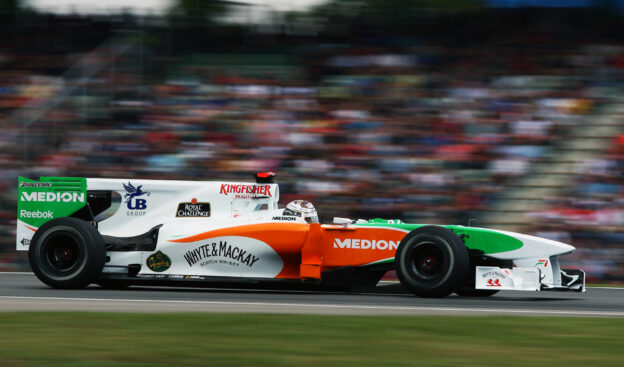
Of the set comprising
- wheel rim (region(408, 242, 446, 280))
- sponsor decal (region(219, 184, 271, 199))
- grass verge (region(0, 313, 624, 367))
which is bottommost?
grass verge (region(0, 313, 624, 367))

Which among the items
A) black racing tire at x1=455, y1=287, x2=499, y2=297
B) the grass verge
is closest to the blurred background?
black racing tire at x1=455, y1=287, x2=499, y2=297

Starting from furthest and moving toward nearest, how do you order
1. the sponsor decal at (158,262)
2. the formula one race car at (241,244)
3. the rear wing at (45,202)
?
the rear wing at (45,202) < the sponsor decal at (158,262) < the formula one race car at (241,244)

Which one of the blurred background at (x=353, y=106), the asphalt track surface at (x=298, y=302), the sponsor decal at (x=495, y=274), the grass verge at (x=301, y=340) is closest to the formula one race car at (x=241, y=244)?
the sponsor decal at (x=495, y=274)

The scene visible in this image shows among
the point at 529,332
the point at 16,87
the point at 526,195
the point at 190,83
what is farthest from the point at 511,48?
the point at 529,332

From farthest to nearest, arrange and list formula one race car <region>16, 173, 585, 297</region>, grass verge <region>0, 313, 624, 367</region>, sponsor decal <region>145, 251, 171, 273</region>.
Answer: sponsor decal <region>145, 251, 171, 273</region> → formula one race car <region>16, 173, 585, 297</region> → grass verge <region>0, 313, 624, 367</region>

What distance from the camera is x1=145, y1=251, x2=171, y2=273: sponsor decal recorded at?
10.6 meters

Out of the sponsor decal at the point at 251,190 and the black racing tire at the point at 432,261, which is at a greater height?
the sponsor decal at the point at 251,190

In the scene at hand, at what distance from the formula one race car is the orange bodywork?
0.01 meters

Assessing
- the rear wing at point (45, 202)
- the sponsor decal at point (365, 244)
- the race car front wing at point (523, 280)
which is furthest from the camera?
the rear wing at point (45, 202)

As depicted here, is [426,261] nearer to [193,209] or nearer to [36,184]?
[193,209]

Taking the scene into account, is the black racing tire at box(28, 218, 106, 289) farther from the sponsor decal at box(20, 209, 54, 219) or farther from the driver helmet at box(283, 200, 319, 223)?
the driver helmet at box(283, 200, 319, 223)

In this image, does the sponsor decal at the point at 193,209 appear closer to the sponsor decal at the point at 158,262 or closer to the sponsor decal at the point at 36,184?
the sponsor decal at the point at 158,262

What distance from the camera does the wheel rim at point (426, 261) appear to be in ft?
31.7

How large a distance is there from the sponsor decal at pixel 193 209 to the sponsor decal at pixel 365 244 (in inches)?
68.0
